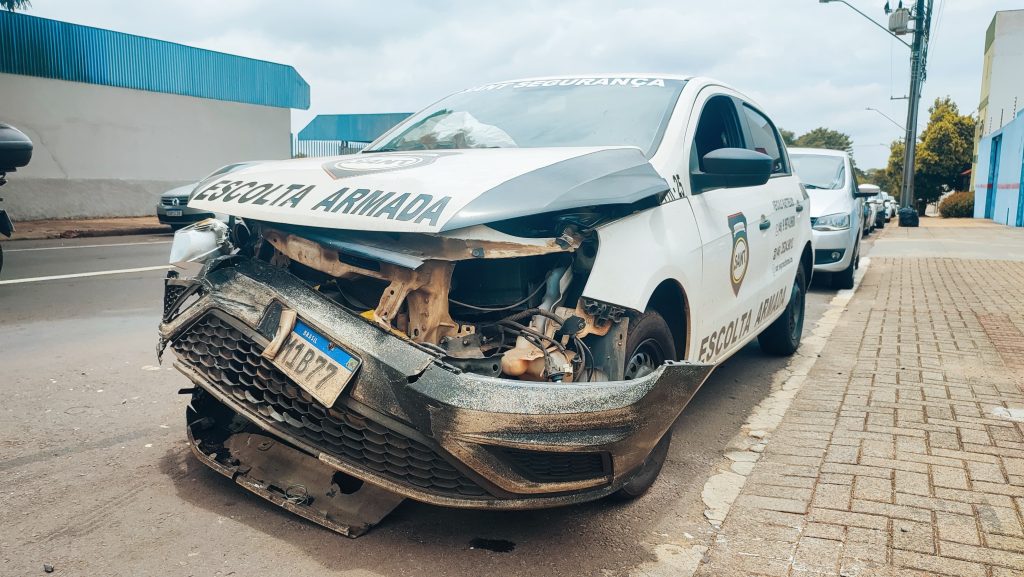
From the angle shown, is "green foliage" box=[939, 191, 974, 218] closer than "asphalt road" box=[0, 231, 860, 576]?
No

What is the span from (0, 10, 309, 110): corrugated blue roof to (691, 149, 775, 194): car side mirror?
65.3 feet

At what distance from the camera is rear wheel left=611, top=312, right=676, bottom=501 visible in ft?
10.0

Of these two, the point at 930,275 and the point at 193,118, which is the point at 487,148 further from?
the point at 193,118

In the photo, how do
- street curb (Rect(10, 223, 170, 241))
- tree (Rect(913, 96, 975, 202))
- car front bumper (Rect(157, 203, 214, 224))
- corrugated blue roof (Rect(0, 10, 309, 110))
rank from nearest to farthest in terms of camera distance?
street curb (Rect(10, 223, 170, 241))
car front bumper (Rect(157, 203, 214, 224))
corrugated blue roof (Rect(0, 10, 309, 110))
tree (Rect(913, 96, 975, 202))

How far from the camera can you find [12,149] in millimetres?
5027

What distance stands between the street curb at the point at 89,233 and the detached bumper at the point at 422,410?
48.0 ft

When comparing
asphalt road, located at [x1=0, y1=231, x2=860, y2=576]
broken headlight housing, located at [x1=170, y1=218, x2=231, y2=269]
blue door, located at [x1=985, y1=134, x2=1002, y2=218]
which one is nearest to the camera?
asphalt road, located at [x1=0, y1=231, x2=860, y2=576]

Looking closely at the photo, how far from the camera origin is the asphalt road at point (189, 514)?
2.69 metres

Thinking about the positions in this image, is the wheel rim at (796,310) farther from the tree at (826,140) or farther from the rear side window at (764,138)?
the tree at (826,140)

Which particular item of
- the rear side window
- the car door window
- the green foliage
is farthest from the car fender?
the green foliage

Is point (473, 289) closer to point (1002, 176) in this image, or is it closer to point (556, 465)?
point (556, 465)

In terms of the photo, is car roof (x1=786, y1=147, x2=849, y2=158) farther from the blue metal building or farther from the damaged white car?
the blue metal building

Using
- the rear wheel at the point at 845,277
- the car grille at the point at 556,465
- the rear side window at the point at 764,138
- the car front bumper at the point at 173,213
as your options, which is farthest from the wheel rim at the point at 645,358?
the car front bumper at the point at 173,213

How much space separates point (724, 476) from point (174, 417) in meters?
2.79
